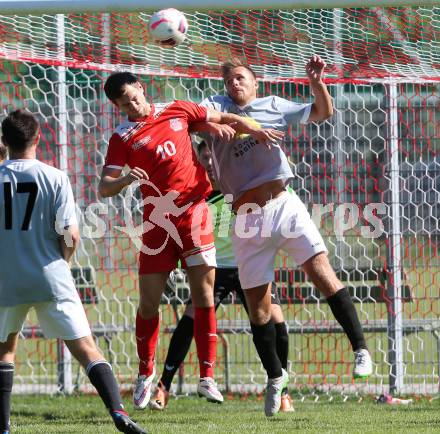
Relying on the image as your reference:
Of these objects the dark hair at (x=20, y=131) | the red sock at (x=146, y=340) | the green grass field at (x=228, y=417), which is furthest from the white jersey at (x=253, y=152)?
the dark hair at (x=20, y=131)

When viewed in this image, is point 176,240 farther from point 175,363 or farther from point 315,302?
point 315,302

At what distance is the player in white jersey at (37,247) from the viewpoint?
17.7 feet

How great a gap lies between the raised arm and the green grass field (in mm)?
1492

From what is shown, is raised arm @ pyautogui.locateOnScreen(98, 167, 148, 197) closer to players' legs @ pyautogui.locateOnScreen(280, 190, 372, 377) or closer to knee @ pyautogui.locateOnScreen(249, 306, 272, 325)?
players' legs @ pyautogui.locateOnScreen(280, 190, 372, 377)

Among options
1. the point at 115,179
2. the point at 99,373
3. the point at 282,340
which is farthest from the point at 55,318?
the point at 282,340

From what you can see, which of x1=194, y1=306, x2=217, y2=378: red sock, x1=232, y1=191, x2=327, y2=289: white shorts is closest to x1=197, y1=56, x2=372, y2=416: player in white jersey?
x1=232, y1=191, x2=327, y2=289: white shorts

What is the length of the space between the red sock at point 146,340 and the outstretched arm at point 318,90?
5.83 feet

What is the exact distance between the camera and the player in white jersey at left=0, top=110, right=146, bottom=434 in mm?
5406

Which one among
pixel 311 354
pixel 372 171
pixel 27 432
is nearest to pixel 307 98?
pixel 372 171

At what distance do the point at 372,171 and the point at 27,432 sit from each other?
4056mm

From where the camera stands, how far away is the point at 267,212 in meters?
6.61

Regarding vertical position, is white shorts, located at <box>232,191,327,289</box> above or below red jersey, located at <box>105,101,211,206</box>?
below

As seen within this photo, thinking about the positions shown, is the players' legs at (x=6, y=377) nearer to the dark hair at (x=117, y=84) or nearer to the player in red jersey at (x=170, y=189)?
the player in red jersey at (x=170, y=189)

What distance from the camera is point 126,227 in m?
9.30
